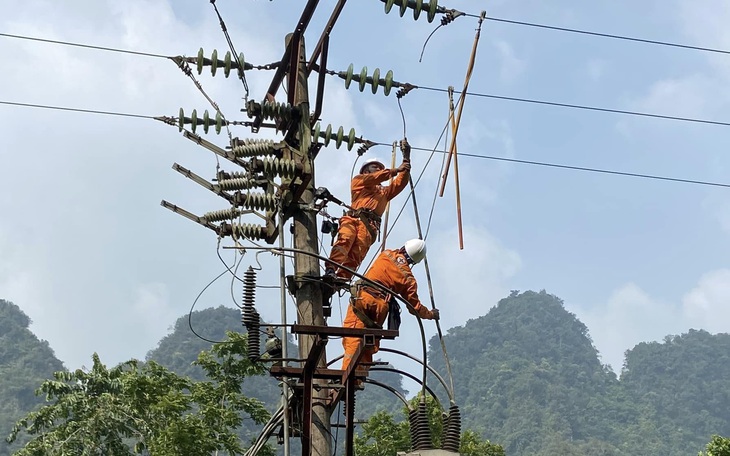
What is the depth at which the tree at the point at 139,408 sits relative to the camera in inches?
909

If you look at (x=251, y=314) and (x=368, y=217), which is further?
(x=368, y=217)

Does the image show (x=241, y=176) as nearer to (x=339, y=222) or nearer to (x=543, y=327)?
(x=339, y=222)

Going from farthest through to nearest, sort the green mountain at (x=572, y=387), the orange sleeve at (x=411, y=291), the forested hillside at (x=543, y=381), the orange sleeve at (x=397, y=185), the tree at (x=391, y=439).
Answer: the green mountain at (x=572, y=387) < the forested hillside at (x=543, y=381) < the tree at (x=391, y=439) < the orange sleeve at (x=397, y=185) < the orange sleeve at (x=411, y=291)

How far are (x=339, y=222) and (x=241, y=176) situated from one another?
1237 millimetres

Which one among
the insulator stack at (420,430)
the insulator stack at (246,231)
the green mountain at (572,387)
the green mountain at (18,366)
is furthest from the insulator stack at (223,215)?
the green mountain at (572,387)

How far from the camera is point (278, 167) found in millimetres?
10000

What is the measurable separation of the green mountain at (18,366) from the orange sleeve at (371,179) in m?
59.8

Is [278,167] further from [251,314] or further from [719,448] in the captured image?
[719,448]

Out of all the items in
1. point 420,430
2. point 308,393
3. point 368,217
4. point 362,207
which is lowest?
point 420,430

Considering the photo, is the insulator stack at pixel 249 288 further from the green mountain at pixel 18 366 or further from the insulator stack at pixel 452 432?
the green mountain at pixel 18 366

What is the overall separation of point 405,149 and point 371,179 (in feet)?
1.64

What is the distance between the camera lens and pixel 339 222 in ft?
37.2

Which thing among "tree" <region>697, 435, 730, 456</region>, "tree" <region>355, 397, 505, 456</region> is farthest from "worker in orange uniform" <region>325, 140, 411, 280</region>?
"tree" <region>355, 397, 505, 456</region>

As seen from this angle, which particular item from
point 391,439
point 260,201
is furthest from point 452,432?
point 391,439
